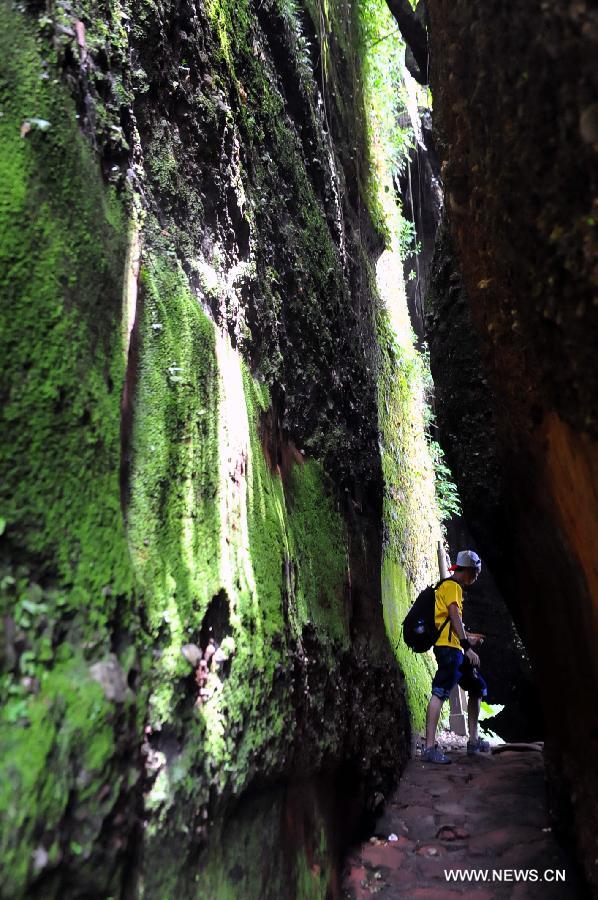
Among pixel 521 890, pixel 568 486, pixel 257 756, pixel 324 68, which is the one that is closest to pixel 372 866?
pixel 521 890

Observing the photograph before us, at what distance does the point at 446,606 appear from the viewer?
5656 mm

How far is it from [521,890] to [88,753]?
2.82m

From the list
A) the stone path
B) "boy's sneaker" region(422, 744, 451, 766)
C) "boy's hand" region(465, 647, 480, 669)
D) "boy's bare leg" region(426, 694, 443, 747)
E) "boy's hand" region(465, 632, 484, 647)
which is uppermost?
"boy's hand" region(465, 632, 484, 647)

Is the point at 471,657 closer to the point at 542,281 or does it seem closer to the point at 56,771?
the point at 542,281

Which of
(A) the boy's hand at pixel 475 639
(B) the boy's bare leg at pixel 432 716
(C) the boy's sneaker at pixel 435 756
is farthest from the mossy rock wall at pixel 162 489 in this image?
(A) the boy's hand at pixel 475 639

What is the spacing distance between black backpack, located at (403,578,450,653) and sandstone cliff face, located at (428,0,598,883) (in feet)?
4.88

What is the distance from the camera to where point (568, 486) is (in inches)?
108

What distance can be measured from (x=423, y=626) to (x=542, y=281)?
13.1 ft

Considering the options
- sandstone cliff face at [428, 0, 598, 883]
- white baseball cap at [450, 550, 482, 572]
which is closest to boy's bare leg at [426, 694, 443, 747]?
white baseball cap at [450, 550, 482, 572]

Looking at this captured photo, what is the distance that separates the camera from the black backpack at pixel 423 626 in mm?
5637

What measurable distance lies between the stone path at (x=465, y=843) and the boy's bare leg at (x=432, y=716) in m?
0.42

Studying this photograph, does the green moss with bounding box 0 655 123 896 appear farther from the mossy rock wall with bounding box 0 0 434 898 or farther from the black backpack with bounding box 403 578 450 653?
the black backpack with bounding box 403 578 450 653

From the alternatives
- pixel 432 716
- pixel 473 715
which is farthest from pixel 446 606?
pixel 473 715

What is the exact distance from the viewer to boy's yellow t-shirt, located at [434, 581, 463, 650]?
5.59 metres
